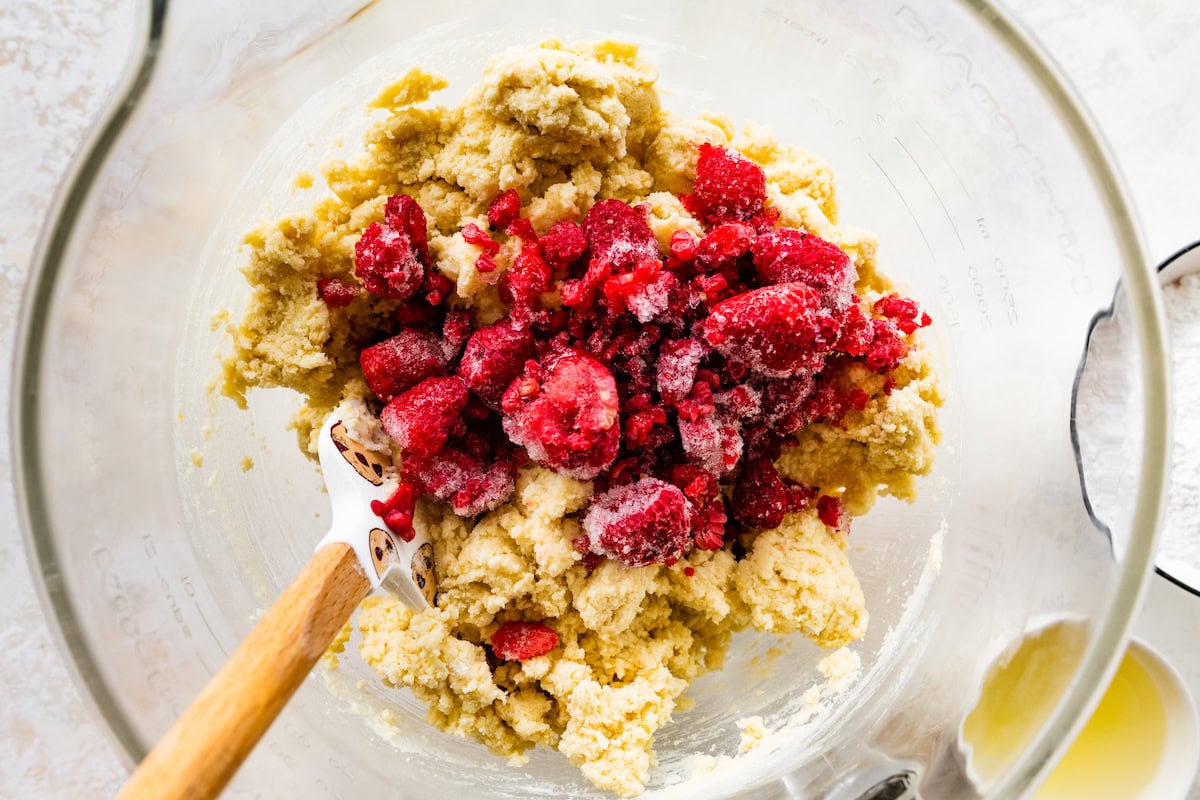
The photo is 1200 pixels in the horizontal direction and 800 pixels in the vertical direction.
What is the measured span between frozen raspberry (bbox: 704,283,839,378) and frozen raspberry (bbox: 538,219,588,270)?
0.87 ft

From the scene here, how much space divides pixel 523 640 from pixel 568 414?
471 mm

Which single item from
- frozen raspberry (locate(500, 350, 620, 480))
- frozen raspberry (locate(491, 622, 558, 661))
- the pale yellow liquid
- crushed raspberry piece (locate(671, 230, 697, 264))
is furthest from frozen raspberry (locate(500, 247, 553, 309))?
the pale yellow liquid

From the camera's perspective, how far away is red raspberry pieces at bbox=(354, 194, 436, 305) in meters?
1.53

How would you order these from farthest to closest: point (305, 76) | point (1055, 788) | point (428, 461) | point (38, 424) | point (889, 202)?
1. point (1055, 788)
2. point (889, 202)
3. point (305, 76)
4. point (428, 461)
5. point (38, 424)

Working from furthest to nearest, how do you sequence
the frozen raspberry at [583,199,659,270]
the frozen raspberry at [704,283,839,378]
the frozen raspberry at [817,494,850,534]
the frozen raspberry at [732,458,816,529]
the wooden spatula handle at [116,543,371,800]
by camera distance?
the frozen raspberry at [817,494,850,534]
the frozen raspberry at [732,458,816,529]
the frozen raspberry at [583,199,659,270]
the frozen raspberry at [704,283,839,378]
the wooden spatula handle at [116,543,371,800]

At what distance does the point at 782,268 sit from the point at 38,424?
1.30 meters

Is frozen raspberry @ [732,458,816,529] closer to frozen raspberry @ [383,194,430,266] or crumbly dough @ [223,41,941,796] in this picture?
crumbly dough @ [223,41,941,796]

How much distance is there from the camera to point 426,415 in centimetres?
154

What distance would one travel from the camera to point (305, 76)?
174 centimetres

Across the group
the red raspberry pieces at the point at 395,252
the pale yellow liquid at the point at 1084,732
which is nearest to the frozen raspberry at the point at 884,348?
the pale yellow liquid at the point at 1084,732

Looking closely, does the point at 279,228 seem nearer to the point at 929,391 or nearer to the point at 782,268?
the point at 782,268

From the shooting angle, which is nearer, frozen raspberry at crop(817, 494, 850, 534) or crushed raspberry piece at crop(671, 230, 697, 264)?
crushed raspberry piece at crop(671, 230, 697, 264)

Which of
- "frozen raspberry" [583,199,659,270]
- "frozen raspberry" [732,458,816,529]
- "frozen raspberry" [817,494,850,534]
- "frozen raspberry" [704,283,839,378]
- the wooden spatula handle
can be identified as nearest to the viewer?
the wooden spatula handle

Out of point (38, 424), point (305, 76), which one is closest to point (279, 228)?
point (305, 76)
